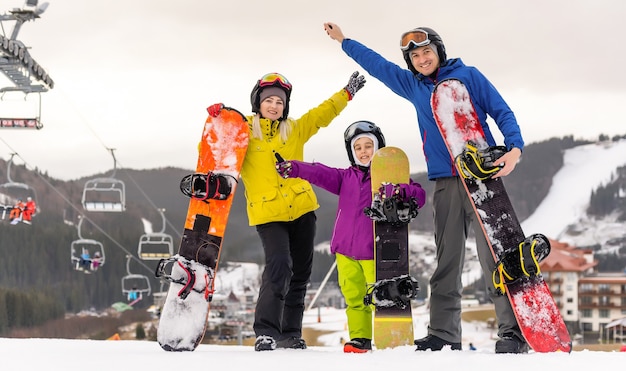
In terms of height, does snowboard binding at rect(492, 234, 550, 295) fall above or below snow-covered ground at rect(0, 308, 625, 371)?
above

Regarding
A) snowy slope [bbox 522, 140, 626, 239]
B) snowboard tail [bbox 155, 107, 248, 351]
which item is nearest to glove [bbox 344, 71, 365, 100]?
snowboard tail [bbox 155, 107, 248, 351]

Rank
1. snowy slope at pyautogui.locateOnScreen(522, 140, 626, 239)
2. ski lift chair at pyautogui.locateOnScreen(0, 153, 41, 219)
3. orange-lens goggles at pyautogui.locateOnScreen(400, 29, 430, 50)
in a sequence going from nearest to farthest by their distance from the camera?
orange-lens goggles at pyautogui.locateOnScreen(400, 29, 430, 50), ski lift chair at pyautogui.locateOnScreen(0, 153, 41, 219), snowy slope at pyautogui.locateOnScreen(522, 140, 626, 239)

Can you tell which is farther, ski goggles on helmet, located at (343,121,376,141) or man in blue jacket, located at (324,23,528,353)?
ski goggles on helmet, located at (343,121,376,141)

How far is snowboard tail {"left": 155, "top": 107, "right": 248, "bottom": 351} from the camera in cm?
460

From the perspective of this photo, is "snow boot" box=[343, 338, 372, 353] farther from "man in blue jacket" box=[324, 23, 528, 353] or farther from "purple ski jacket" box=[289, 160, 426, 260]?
"purple ski jacket" box=[289, 160, 426, 260]

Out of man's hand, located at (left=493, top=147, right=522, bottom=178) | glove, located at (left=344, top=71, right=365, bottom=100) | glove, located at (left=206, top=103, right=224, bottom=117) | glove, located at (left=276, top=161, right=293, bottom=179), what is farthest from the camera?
glove, located at (left=344, top=71, right=365, bottom=100)

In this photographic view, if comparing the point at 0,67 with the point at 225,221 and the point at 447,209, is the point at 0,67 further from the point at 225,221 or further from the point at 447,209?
→ the point at 447,209

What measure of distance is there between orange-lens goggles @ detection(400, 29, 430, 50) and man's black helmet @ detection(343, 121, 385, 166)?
0.63 m

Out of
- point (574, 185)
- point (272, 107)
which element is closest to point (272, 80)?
point (272, 107)

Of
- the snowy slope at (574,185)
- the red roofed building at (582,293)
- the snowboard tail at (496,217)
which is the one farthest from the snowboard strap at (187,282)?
the snowy slope at (574,185)

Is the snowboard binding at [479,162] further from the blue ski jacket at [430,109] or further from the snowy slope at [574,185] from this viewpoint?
the snowy slope at [574,185]

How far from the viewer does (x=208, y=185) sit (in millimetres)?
4656

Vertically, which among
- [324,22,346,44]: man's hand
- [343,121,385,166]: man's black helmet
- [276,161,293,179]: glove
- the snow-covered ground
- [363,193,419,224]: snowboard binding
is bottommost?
the snow-covered ground

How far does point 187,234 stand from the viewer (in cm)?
477
